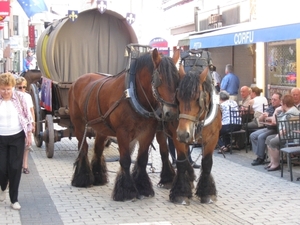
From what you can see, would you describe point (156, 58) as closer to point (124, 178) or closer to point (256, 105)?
point (124, 178)

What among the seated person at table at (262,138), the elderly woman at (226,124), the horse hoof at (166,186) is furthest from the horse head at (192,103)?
the elderly woman at (226,124)

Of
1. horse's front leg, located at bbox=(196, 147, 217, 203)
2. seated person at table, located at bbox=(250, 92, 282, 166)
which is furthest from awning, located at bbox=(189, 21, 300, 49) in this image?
horse's front leg, located at bbox=(196, 147, 217, 203)

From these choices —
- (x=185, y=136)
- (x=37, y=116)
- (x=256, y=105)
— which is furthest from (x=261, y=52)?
(x=185, y=136)

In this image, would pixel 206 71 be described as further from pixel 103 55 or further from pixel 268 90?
pixel 268 90

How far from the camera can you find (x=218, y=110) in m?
6.93

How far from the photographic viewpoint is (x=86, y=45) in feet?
37.4

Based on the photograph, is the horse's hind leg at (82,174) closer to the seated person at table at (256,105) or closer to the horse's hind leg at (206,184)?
the horse's hind leg at (206,184)

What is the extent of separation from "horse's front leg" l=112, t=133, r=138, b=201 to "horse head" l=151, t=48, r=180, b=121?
75 cm

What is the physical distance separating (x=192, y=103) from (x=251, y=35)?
630 centimetres

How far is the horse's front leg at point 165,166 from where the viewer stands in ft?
26.2

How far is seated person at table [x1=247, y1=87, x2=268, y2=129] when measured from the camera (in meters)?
11.3

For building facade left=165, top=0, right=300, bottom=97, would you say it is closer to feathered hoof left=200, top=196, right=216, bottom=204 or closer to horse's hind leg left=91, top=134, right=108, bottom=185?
horse's hind leg left=91, top=134, right=108, bottom=185

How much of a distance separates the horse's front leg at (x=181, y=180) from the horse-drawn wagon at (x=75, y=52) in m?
4.30

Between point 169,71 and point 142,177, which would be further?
point 142,177
